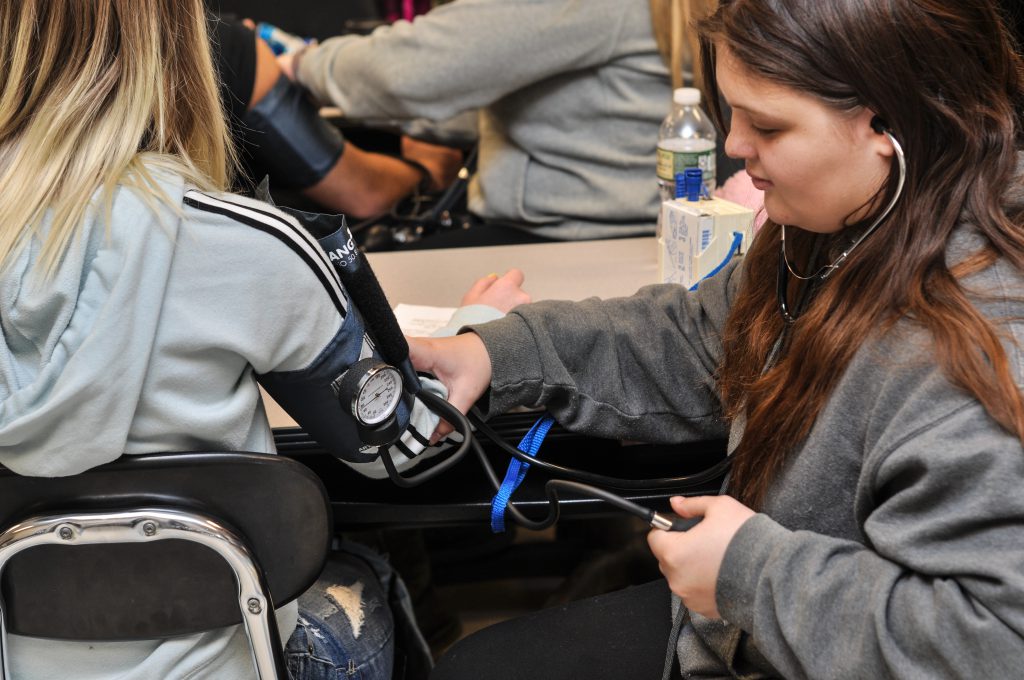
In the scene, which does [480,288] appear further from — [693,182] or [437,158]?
[437,158]

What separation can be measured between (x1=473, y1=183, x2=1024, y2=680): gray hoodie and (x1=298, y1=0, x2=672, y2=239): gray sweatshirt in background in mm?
1133

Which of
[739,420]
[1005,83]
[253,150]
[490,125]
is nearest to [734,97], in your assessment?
[1005,83]

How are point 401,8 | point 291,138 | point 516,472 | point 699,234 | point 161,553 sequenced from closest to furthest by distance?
point 161,553
point 516,472
point 699,234
point 291,138
point 401,8

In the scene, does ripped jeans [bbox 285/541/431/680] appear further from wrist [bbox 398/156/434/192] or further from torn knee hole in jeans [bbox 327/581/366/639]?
wrist [bbox 398/156/434/192]

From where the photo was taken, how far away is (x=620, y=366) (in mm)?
1145

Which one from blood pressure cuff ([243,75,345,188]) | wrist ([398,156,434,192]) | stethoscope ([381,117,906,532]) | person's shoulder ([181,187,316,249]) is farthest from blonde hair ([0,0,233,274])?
wrist ([398,156,434,192])

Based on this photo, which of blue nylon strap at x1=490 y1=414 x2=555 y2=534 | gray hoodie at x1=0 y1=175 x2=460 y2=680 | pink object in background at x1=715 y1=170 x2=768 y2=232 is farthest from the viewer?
pink object in background at x1=715 y1=170 x2=768 y2=232

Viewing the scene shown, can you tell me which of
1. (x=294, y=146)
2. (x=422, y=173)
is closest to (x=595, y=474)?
(x=294, y=146)

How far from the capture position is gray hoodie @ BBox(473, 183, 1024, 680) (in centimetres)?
68

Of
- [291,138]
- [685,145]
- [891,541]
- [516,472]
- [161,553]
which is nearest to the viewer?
[891,541]

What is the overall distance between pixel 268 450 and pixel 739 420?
1.46 ft

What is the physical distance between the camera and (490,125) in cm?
208

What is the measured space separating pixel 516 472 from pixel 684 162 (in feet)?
2.03

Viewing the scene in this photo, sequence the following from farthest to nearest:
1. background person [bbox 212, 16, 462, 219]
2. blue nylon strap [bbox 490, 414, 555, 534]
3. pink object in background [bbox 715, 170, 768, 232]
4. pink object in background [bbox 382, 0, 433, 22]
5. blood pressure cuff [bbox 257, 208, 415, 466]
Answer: pink object in background [bbox 382, 0, 433, 22] < background person [bbox 212, 16, 462, 219] < pink object in background [bbox 715, 170, 768, 232] < blue nylon strap [bbox 490, 414, 555, 534] < blood pressure cuff [bbox 257, 208, 415, 466]
